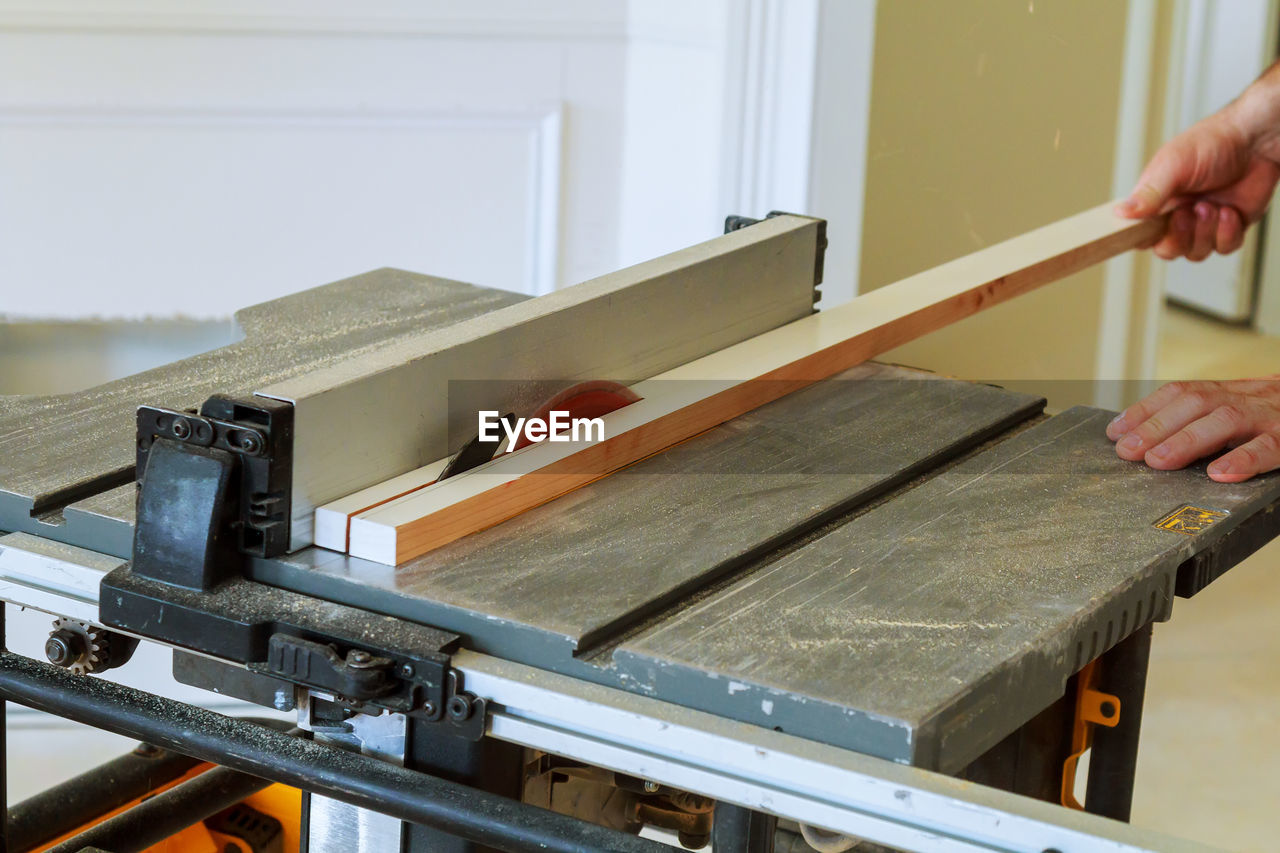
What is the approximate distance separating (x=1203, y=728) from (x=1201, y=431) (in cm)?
175

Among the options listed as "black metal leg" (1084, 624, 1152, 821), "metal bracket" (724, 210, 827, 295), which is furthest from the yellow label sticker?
"metal bracket" (724, 210, 827, 295)

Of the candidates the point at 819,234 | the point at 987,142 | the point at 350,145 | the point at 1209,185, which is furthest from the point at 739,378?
the point at 350,145

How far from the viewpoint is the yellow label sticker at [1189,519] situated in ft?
3.51

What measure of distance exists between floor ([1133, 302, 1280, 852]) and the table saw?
1166 mm

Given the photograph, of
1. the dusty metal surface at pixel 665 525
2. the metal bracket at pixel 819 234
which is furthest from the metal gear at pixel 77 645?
the metal bracket at pixel 819 234

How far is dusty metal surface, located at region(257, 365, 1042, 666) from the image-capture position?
0.90 meters

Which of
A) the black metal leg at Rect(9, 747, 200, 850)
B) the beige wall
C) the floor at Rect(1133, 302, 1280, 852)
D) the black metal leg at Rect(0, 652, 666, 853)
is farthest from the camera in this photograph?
the floor at Rect(1133, 302, 1280, 852)

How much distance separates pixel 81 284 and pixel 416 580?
6.30ft

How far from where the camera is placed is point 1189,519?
1.09m

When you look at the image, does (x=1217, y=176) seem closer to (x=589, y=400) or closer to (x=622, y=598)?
(x=589, y=400)

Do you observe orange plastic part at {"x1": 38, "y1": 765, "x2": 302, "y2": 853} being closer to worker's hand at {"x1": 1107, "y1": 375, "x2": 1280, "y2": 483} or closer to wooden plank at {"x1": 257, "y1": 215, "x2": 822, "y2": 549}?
wooden plank at {"x1": 257, "y1": 215, "x2": 822, "y2": 549}

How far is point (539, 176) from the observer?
9.23ft

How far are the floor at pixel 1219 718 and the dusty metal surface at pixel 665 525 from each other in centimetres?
113

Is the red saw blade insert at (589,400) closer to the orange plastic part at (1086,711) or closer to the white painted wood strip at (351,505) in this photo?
the white painted wood strip at (351,505)
